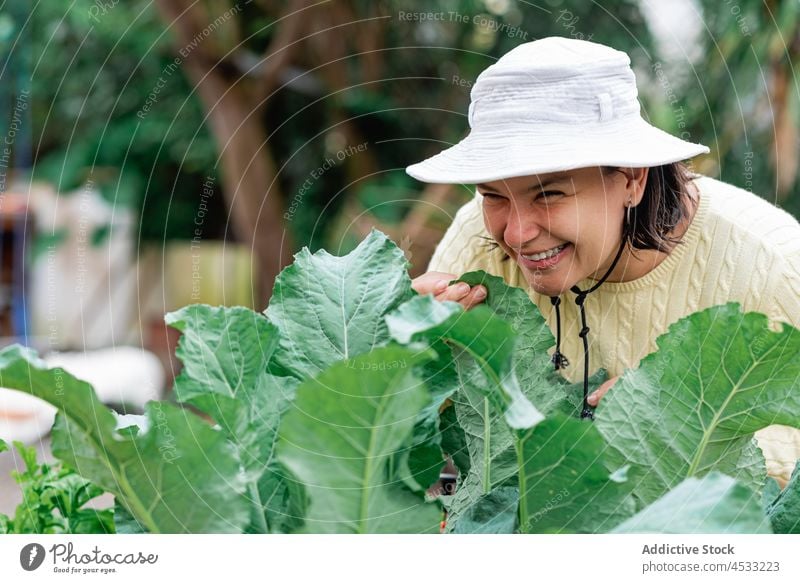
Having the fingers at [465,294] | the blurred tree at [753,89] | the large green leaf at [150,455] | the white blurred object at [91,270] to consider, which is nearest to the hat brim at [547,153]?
the fingers at [465,294]

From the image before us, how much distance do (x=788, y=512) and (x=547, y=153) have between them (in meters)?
0.34

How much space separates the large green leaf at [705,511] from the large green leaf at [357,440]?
0.12 m

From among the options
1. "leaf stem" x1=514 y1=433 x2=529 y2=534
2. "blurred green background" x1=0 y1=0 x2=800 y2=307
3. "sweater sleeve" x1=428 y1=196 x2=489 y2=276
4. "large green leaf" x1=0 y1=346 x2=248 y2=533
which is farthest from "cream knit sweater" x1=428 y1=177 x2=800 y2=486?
"blurred green background" x1=0 y1=0 x2=800 y2=307

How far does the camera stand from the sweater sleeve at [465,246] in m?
1.10

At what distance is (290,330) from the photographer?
2.04ft

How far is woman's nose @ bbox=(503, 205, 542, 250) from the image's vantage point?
32.1 inches

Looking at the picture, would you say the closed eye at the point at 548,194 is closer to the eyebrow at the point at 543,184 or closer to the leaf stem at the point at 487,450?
the eyebrow at the point at 543,184

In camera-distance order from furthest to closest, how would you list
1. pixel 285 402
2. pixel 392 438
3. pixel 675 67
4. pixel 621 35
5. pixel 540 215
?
pixel 621 35 < pixel 675 67 < pixel 540 215 < pixel 285 402 < pixel 392 438

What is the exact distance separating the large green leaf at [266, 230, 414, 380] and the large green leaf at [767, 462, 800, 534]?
Answer: 10.7 inches
